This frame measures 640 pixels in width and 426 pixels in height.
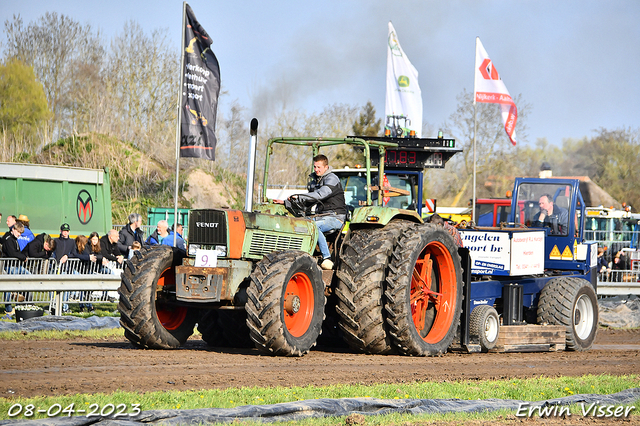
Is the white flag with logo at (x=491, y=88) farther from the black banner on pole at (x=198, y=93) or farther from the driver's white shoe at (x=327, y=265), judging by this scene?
the driver's white shoe at (x=327, y=265)

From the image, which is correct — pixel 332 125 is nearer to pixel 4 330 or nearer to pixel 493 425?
pixel 4 330

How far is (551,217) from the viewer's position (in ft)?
43.1

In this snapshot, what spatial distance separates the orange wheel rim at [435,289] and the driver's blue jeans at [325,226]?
133 centimetres

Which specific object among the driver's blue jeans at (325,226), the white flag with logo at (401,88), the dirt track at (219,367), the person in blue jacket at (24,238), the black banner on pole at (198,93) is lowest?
the dirt track at (219,367)

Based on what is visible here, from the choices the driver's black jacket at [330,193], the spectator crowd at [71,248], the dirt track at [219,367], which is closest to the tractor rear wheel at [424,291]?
the dirt track at [219,367]

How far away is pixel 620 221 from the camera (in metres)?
29.9

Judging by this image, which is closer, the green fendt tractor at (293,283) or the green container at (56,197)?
the green fendt tractor at (293,283)

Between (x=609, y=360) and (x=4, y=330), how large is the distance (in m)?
8.78

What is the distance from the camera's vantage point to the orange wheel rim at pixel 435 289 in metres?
9.94

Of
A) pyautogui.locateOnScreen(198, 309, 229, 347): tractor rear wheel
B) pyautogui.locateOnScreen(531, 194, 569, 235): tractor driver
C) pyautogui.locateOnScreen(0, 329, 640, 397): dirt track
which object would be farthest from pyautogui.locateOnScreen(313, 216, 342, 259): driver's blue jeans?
pyautogui.locateOnScreen(531, 194, 569, 235): tractor driver

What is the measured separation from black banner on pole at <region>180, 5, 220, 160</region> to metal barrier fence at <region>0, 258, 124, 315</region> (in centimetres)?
297

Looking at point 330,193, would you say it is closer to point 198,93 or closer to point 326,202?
point 326,202

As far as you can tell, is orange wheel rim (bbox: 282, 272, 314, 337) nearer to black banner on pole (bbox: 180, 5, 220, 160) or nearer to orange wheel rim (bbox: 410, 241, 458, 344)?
orange wheel rim (bbox: 410, 241, 458, 344)

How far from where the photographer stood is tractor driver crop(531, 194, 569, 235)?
13023mm
